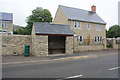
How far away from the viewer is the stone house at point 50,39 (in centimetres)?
1359

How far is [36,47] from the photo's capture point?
530 inches

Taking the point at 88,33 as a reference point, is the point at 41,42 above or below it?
below

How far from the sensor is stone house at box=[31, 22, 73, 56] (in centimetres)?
1359

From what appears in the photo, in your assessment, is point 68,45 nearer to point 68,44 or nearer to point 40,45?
point 68,44

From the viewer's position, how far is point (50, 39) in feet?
53.8

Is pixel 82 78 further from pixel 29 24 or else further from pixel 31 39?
pixel 29 24

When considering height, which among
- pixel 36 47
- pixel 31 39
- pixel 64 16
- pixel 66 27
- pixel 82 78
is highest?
pixel 64 16

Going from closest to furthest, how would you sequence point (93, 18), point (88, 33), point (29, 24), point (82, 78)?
point (82, 78), point (88, 33), point (93, 18), point (29, 24)

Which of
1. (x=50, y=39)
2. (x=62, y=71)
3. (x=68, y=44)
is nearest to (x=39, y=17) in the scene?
(x=50, y=39)

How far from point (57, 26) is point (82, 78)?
10769mm

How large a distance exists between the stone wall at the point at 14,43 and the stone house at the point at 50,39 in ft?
3.72

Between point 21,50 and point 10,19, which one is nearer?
point 21,50

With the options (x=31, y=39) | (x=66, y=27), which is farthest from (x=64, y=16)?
(x=31, y=39)

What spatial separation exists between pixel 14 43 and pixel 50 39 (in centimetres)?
476
